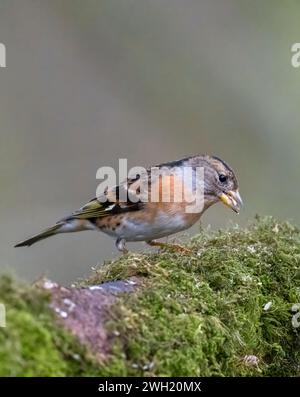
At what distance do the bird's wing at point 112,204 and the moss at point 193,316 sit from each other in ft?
1.71

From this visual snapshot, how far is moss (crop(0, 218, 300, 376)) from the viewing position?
7.34ft

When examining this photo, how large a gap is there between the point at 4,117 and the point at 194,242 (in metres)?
7.84

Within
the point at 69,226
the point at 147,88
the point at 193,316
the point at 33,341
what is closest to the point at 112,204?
the point at 69,226

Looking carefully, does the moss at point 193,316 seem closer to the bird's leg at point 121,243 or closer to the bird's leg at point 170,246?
the bird's leg at point 170,246

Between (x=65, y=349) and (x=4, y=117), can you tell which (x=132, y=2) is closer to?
(x=4, y=117)

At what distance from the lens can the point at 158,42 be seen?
12.9 meters

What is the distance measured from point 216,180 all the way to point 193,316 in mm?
2119

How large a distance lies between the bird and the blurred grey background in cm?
602

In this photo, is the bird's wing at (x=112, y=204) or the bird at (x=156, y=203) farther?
the bird's wing at (x=112, y=204)

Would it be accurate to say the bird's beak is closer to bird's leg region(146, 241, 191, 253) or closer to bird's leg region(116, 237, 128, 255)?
bird's leg region(146, 241, 191, 253)

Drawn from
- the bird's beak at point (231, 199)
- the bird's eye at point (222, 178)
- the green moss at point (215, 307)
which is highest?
the bird's eye at point (222, 178)

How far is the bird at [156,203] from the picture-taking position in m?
4.66

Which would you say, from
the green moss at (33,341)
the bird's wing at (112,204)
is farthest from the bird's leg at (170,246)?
the green moss at (33,341)
